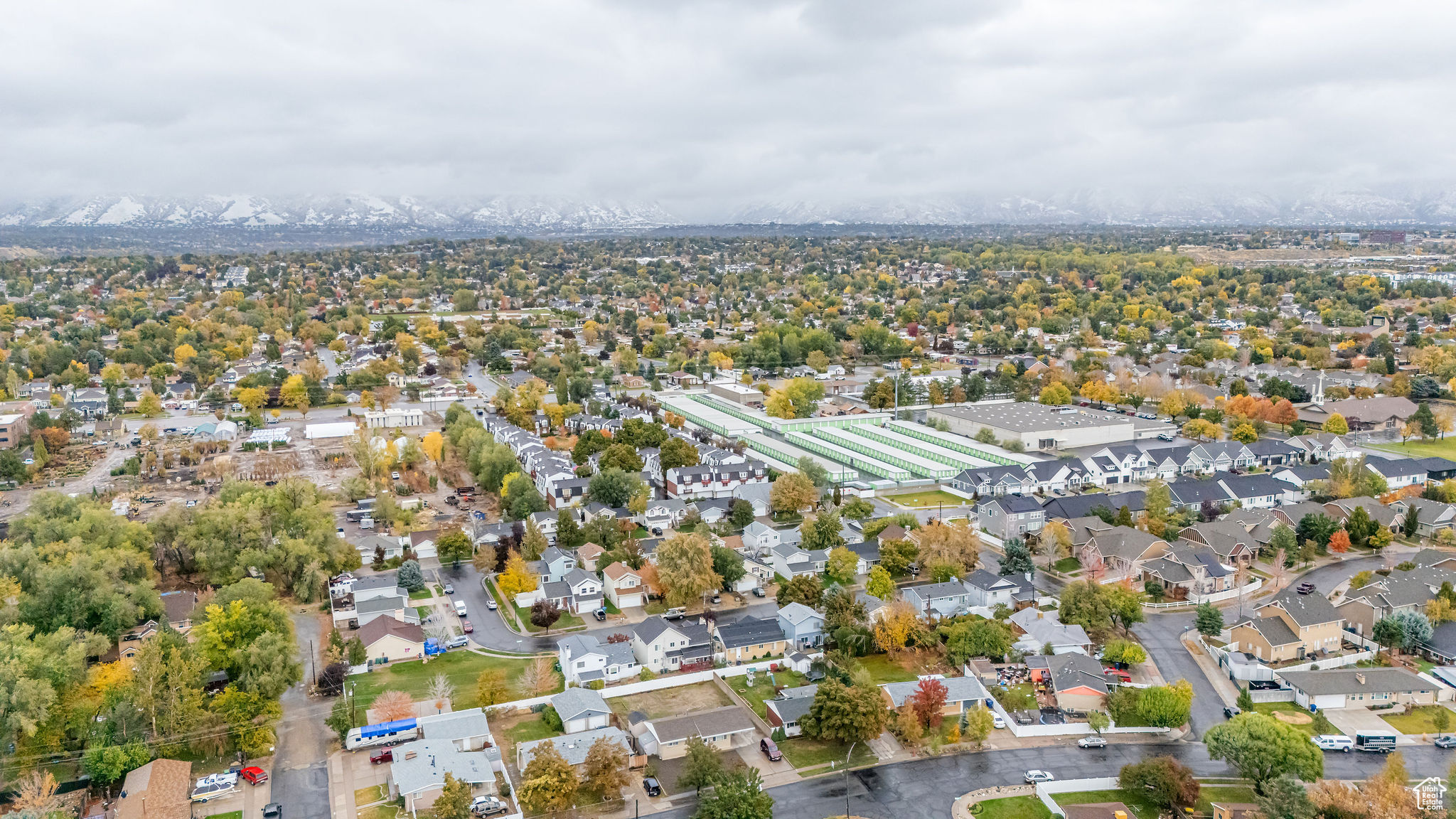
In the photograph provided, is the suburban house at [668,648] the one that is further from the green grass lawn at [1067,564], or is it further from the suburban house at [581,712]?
the green grass lawn at [1067,564]

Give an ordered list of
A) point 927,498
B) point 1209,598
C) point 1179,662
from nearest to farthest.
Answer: point 1179,662 → point 1209,598 → point 927,498

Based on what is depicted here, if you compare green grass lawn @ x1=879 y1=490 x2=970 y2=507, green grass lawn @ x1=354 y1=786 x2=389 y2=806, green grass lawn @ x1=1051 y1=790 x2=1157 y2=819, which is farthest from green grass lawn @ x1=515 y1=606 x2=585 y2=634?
green grass lawn @ x1=879 y1=490 x2=970 y2=507

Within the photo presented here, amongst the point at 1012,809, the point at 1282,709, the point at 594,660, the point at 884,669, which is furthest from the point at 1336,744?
the point at 594,660

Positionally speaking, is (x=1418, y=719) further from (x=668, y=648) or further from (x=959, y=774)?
(x=668, y=648)

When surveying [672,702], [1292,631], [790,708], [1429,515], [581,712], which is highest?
[1429,515]

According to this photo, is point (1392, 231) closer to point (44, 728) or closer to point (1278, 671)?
point (1278, 671)

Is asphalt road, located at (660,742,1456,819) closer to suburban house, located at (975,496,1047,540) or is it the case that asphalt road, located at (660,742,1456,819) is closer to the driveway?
the driveway
